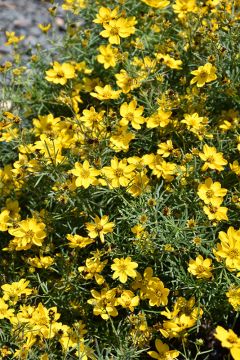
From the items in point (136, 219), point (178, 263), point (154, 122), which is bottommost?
point (178, 263)

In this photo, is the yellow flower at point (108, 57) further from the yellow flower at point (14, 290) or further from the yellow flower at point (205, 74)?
the yellow flower at point (14, 290)

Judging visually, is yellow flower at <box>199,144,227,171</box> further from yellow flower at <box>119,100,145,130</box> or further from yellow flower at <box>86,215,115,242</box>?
yellow flower at <box>86,215,115,242</box>

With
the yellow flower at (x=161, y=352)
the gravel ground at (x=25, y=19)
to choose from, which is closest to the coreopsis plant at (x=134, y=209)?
the yellow flower at (x=161, y=352)

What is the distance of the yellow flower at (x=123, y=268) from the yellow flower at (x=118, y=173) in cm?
42

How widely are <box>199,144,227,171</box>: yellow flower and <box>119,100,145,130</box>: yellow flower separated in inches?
17.9

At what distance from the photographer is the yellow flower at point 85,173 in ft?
10.2

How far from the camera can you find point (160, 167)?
3.32m

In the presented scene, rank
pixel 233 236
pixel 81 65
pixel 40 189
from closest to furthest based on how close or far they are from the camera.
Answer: pixel 233 236 → pixel 40 189 → pixel 81 65

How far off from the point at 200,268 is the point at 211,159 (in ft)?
2.14

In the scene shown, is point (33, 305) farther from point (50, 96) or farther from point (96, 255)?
point (50, 96)

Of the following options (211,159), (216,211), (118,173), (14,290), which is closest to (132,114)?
(118,173)

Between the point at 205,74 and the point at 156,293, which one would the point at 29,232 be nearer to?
the point at 156,293

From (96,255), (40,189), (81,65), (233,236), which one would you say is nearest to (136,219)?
(96,255)

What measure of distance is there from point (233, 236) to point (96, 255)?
0.75 m
